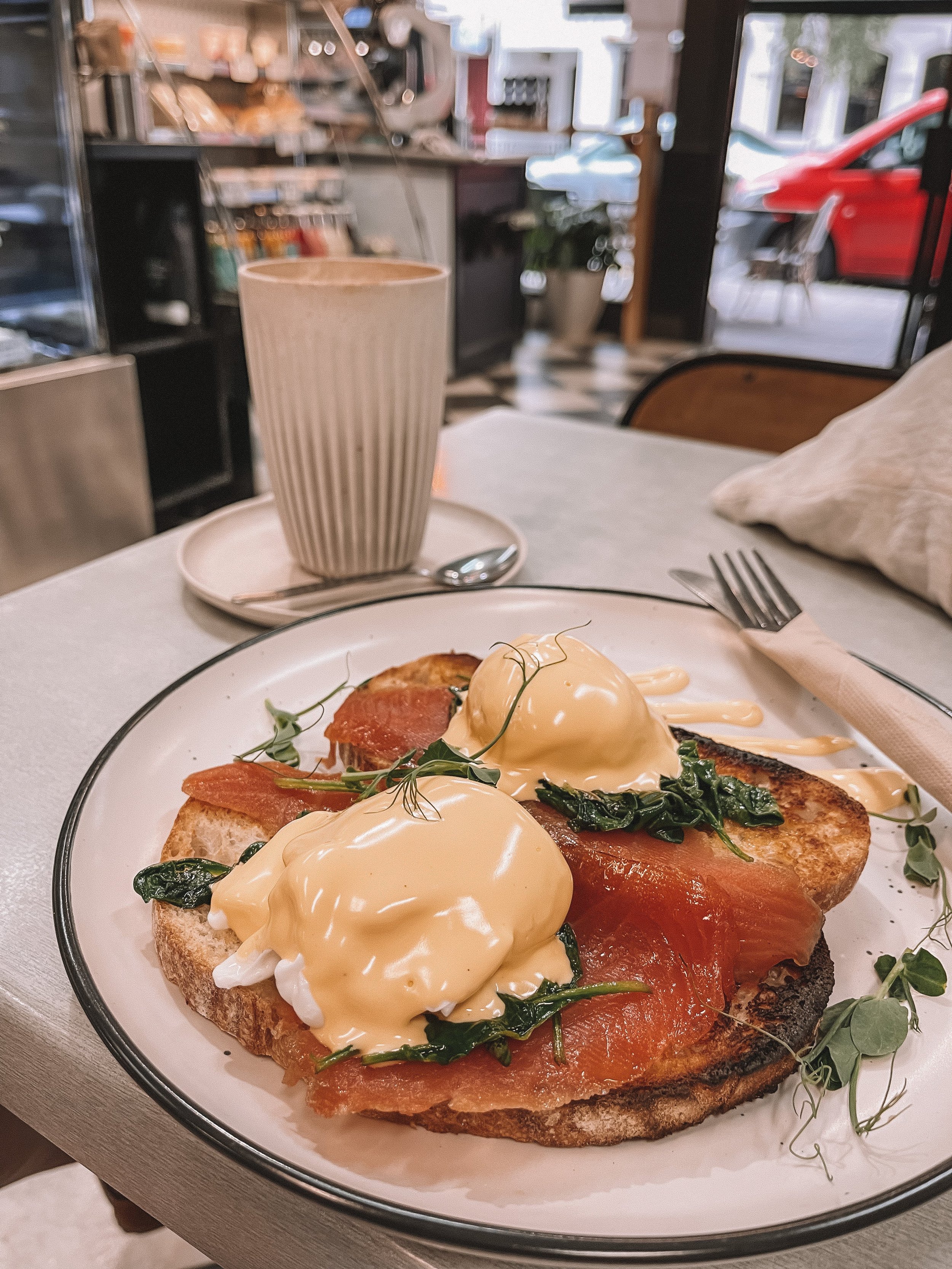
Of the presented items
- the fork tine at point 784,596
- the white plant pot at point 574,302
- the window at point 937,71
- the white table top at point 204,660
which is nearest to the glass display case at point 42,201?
the white table top at point 204,660

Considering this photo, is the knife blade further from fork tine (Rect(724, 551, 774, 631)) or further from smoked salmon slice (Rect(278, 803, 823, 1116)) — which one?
smoked salmon slice (Rect(278, 803, 823, 1116))

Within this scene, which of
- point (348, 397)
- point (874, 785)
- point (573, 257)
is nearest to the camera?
point (874, 785)

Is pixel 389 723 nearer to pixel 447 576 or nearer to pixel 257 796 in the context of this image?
pixel 257 796

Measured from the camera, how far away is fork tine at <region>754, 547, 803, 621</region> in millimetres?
1082

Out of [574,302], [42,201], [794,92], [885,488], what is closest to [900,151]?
[794,92]

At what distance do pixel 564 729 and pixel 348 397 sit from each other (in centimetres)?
54

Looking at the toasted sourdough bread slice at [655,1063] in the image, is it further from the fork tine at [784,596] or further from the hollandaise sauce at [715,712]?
the fork tine at [784,596]

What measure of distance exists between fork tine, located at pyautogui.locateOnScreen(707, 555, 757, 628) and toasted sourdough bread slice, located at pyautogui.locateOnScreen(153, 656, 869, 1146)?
387 millimetres

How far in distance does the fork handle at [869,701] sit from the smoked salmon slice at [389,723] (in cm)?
37

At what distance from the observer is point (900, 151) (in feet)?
23.1

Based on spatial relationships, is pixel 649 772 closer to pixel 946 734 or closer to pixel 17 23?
pixel 946 734

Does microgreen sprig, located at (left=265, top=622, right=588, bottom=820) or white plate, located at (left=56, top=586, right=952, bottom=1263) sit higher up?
microgreen sprig, located at (left=265, top=622, right=588, bottom=820)

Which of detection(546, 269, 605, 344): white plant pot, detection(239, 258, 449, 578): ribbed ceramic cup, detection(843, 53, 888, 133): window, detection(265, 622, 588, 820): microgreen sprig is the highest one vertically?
detection(843, 53, 888, 133): window

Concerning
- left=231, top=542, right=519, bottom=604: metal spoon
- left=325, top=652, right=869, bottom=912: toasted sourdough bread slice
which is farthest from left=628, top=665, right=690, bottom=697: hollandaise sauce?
left=231, top=542, right=519, bottom=604: metal spoon
